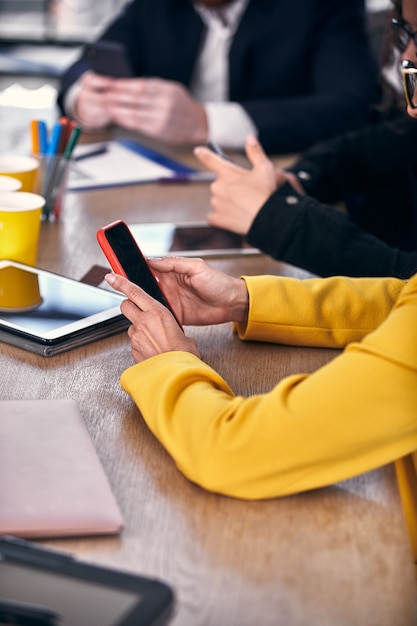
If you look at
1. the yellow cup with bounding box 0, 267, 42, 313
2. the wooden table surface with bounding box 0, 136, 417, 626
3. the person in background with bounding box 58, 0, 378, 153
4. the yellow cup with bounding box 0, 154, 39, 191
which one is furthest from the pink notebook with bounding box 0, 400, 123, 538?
the person in background with bounding box 58, 0, 378, 153

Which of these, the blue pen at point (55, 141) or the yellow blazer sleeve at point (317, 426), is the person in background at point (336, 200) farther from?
the yellow blazer sleeve at point (317, 426)

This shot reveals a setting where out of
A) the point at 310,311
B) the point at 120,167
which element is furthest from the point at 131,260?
the point at 120,167

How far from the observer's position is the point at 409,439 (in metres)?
0.83

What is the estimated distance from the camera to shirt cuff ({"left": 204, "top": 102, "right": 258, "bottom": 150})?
6.87 ft

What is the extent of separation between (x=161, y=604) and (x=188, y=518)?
0.18 meters

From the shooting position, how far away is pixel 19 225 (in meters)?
1.27

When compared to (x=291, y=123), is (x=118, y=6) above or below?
below

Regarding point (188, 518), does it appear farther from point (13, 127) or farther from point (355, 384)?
point (13, 127)

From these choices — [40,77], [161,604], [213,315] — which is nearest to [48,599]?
[161,604]

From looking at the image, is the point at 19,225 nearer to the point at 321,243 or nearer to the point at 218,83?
the point at 321,243

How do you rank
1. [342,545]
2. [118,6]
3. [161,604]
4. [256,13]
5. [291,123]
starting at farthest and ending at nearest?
[118,6], [256,13], [291,123], [342,545], [161,604]

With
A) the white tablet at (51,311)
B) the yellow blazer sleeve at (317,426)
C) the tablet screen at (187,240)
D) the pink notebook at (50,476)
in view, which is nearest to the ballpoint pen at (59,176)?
the tablet screen at (187,240)

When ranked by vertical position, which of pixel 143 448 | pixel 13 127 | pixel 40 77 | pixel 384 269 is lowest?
pixel 40 77

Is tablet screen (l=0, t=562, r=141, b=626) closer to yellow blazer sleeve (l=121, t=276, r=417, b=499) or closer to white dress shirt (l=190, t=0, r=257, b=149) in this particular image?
yellow blazer sleeve (l=121, t=276, r=417, b=499)
